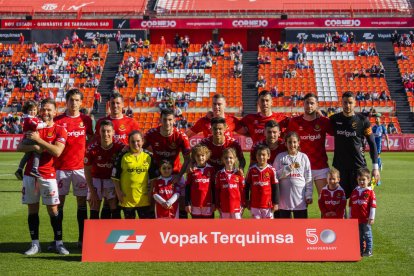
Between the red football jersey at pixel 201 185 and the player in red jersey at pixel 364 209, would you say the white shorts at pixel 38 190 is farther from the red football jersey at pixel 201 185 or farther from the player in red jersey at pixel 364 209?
the player in red jersey at pixel 364 209

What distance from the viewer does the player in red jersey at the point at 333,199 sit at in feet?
28.7

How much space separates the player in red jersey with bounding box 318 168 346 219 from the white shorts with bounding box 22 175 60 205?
150 inches

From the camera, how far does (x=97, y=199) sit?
9047 millimetres

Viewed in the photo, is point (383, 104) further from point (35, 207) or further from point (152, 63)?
point (35, 207)

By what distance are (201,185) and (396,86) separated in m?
36.5

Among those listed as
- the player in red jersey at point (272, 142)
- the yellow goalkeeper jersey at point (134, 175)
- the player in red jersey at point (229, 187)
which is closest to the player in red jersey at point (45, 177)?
the yellow goalkeeper jersey at point (134, 175)

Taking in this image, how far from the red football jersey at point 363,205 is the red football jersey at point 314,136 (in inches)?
34.4

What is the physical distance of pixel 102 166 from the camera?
8.99m

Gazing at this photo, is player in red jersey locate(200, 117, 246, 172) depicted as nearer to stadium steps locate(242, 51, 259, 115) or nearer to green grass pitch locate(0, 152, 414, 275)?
green grass pitch locate(0, 152, 414, 275)

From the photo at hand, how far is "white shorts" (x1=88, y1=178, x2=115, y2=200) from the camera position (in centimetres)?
905

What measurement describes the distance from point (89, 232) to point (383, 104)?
114 ft

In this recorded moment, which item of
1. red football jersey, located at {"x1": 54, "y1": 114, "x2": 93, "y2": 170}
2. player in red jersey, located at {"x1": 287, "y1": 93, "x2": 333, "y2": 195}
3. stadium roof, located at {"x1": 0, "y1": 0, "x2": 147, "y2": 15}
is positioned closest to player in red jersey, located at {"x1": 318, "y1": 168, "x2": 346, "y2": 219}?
player in red jersey, located at {"x1": 287, "y1": 93, "x2": 333, "y2": 195}

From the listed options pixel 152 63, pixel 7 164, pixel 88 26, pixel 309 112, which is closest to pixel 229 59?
pixel 152 63

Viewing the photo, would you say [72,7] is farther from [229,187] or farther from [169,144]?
[229,187]
